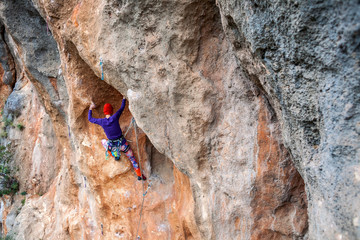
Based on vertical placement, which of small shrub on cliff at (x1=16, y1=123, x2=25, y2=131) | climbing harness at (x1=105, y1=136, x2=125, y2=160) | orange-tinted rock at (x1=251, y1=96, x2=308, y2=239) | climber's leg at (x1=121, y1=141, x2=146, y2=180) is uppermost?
orange-tinted rock at (x1=251, y1=96, x2=308, y2=239)

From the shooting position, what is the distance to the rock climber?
4.36 m

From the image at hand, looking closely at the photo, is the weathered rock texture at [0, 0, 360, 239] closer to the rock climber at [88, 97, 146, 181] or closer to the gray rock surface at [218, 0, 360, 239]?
the gray rock surface at [218, 0, 360, 239]

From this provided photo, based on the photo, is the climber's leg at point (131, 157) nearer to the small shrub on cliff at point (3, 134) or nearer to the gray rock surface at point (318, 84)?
the gray rock surface at point (318, 84)

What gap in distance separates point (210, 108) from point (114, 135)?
216 centimetres

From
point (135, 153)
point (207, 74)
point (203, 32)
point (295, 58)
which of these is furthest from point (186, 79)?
point (135, 153)

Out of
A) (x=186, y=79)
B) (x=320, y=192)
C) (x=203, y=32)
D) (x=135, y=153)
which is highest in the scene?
(x=203, y=32)

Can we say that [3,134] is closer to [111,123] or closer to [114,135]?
[114,135]

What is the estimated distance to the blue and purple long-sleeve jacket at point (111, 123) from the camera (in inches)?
170

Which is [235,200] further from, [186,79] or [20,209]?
[20,209]

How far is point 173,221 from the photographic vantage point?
4.70 meters

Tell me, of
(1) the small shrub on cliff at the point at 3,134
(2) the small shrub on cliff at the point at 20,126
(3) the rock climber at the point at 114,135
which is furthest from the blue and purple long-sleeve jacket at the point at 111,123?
(1) the small shrub on cliff at the point at 3,134

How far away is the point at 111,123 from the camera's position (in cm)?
438

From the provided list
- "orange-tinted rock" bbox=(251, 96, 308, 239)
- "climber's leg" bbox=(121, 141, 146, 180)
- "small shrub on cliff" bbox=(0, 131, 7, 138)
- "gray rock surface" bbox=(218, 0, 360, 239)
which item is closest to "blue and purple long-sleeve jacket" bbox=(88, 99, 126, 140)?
"climber's leg" bbox=(121, 141, 146, 180)

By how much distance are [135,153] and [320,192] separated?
11.9 feet
